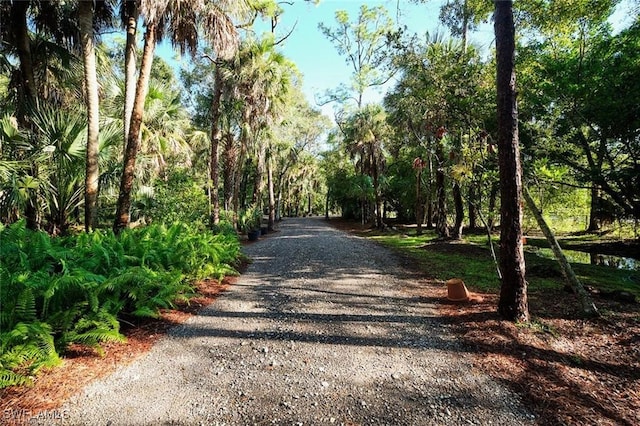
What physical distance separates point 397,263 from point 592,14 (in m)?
7.69

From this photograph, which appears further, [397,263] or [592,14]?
[397,263]

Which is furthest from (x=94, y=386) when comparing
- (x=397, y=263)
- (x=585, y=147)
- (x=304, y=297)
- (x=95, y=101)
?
(x=585, y=147)

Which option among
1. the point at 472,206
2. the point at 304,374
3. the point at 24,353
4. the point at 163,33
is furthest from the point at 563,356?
the point at 472,206

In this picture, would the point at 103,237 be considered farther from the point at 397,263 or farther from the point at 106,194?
the point at 397,263

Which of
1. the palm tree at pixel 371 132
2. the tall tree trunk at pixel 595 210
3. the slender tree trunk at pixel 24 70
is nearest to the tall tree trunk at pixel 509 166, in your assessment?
the slender tree trunk at pixel 24 70

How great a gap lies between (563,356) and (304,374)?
2.75m

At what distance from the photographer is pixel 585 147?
369 inches

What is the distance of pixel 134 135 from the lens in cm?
652

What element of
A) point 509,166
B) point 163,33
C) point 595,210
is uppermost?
point 163,33

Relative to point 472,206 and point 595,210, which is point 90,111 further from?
point 595,210

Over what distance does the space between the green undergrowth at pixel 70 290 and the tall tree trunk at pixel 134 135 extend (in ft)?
4.35

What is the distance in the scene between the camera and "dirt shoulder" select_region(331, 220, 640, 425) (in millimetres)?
2521

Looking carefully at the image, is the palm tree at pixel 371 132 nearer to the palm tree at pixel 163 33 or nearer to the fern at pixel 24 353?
the palm tree at pixel 163 33

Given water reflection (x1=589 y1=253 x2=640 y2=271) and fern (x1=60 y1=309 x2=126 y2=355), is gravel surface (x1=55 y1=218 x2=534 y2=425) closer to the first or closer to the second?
fern (x1=60 y1=309 x2=126 y2=355)
